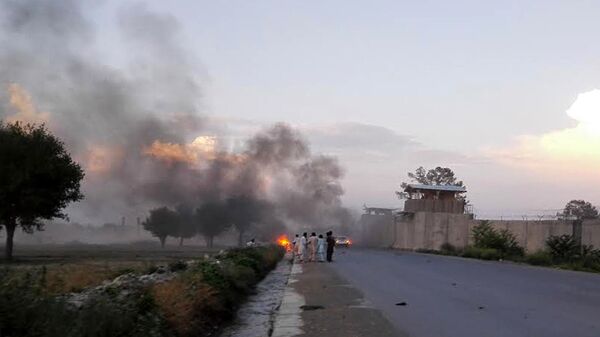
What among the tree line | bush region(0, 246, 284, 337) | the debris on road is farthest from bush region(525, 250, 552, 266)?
the tree line

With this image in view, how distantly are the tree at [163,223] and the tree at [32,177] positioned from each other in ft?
238

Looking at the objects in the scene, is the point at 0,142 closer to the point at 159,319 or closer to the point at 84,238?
the point at 159,319

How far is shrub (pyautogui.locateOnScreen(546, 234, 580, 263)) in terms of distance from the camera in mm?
39994

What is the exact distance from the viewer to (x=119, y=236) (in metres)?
193

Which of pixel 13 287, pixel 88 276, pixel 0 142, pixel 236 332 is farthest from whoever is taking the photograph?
pixel 0 142

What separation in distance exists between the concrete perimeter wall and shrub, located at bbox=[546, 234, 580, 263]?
88 cm

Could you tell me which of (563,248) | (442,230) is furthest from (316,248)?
(442,230)

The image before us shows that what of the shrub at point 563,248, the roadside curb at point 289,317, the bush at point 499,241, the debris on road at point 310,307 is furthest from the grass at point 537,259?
the debris on road at point 310,307

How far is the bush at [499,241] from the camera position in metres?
48.0

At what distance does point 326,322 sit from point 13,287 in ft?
21.0

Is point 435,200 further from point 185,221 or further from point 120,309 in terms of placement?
point 120,309

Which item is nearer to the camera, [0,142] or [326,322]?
[326,322]

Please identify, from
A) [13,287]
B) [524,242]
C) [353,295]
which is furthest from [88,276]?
[524,242]

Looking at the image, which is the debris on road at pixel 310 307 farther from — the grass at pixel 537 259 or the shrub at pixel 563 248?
the shrub at pixel 563 248
